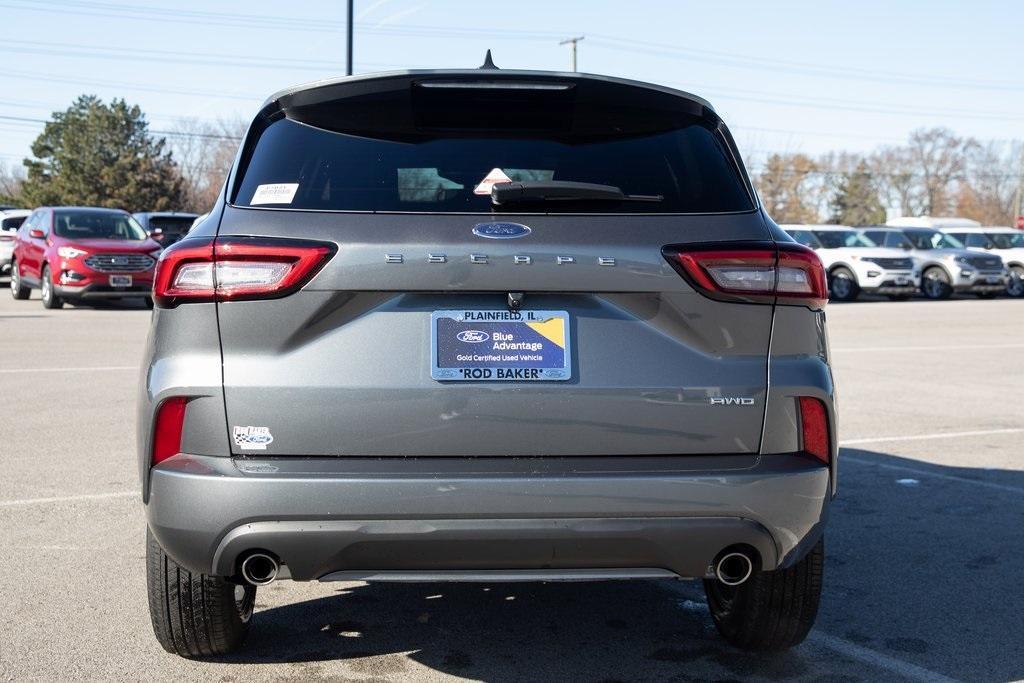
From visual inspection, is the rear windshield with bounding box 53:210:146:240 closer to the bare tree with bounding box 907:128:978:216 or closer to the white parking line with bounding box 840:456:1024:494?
the white parking line with bounding box 840:456:1024:494

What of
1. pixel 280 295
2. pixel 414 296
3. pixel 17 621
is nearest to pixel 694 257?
pixel 414 296

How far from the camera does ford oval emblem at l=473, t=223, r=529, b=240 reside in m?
3.25

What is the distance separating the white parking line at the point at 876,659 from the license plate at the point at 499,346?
1586 mm

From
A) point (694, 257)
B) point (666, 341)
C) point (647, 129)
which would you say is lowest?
point (666, 341)

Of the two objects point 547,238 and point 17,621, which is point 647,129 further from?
point 17,621

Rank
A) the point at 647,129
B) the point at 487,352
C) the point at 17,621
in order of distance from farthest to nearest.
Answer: the point at 17,621 < the point at 647,129 < the point at 487,352

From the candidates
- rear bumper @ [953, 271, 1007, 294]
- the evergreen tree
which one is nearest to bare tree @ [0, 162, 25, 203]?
the evergreen tree

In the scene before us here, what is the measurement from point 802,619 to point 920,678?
41 centimetres

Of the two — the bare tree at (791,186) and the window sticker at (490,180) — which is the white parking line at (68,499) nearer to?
the window sticker at (490,180)

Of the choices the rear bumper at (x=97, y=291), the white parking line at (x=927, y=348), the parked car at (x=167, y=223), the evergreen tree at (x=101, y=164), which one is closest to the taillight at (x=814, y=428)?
the white parking line at (x=927, y=348)

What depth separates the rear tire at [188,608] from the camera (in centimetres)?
364

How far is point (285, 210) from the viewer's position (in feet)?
10.9

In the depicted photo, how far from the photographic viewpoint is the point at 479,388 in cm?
320

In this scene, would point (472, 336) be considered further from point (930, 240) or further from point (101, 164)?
point (101, 164)
